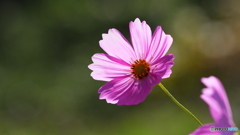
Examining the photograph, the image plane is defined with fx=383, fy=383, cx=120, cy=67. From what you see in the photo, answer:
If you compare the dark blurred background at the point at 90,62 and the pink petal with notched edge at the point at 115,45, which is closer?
the pink petal with notched edge at the point at 115,45

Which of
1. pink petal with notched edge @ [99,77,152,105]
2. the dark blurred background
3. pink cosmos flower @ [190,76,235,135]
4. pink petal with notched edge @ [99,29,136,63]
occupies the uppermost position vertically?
the dark blurred background

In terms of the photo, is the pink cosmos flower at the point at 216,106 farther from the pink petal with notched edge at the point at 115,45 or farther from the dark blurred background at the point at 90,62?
the dark blurred background at the point at 90,62

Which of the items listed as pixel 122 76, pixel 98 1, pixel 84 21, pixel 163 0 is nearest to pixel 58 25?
pixel 84 21

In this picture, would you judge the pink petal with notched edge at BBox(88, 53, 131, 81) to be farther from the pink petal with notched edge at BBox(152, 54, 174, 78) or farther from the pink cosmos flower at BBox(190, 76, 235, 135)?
the pink cosmos flower at BBox(190, 76, 235, 135)

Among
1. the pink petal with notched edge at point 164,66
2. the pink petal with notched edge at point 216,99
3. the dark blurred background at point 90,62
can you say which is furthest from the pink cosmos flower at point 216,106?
the dark blurred background at point 90,62

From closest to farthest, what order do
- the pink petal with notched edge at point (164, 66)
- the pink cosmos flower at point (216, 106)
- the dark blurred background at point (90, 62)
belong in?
the pink cosmos flower at point (216, 106) < the pink petal with notched edge at point (164, 66) < the dark blurred background at point (90, 62)

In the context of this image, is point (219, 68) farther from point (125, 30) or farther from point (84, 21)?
point (84, 21)

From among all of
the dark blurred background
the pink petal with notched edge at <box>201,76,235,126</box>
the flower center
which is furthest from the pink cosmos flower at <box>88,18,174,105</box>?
the dark blurred background
